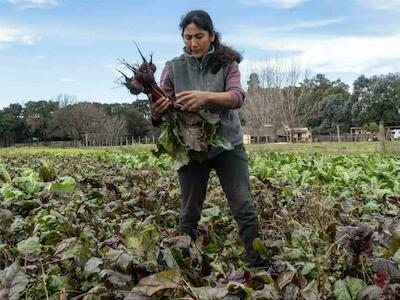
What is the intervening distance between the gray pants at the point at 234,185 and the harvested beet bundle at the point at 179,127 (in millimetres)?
186

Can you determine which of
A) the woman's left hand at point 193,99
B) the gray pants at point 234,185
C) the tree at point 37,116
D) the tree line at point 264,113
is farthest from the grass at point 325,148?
the tree at point 37,116

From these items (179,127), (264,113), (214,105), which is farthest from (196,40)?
(264,113)

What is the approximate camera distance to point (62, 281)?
8.64 ft

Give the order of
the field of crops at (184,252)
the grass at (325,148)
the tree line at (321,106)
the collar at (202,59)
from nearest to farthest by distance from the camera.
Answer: the field of crops at (184,252)
the collar at (202,59)
the grass at (325,148)
the tree line at (321,106)

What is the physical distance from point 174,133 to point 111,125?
63.0 m

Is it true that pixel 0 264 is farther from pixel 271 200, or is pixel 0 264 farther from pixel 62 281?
pixel 271 200

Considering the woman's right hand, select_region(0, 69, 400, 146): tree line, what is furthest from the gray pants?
select_region(0, 69, 400, 146): tree line

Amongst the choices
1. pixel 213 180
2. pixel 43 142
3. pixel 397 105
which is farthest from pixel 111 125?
pixel 213 180

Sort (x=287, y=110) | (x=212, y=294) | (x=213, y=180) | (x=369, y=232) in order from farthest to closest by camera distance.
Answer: (x=287, y=110) < (x=213, y=180) < (x=369, y=232) < (x=212, y=294)

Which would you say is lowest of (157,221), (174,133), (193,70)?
(157,221)

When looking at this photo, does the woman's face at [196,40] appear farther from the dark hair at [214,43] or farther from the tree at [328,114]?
the tree at [328,114]

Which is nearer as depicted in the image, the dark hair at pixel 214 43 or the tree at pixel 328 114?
the dark hair at pixel 214 43

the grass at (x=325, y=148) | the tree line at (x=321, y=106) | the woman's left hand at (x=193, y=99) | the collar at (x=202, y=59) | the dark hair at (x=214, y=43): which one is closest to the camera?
the woman's left hand at (x=193, y=99)

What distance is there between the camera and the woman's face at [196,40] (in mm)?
3273
